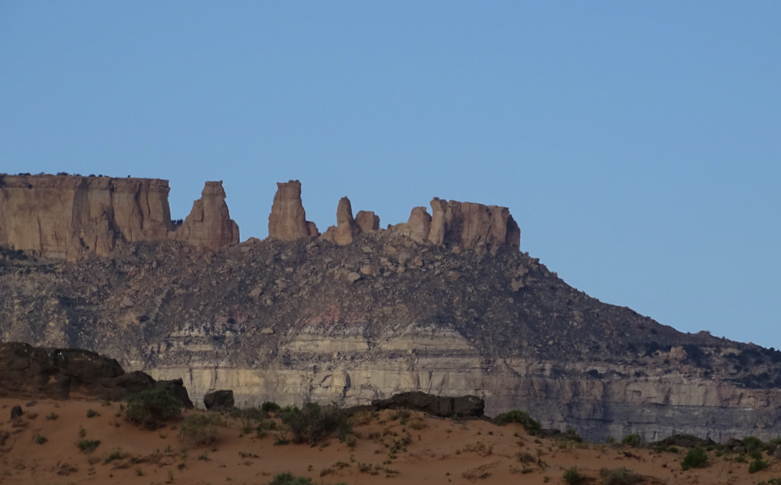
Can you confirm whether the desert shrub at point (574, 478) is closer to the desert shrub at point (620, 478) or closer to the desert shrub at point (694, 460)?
the desert shrub at point (620, 478)

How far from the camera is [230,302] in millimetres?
155875

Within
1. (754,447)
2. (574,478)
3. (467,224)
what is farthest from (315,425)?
(467,224)

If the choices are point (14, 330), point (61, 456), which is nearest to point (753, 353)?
point (14, 330)

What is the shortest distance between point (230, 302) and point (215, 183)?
13.5 metres

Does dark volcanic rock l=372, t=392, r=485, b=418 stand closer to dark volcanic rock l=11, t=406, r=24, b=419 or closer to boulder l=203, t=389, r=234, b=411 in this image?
boulder l=203, t=389, r=234, b=411

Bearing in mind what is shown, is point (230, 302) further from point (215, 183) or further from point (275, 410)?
point (275, 410)

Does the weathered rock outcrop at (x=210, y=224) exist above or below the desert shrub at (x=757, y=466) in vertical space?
above

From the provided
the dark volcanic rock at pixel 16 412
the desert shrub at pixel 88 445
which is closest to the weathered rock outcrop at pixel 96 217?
the dark volcanic rock at pixel 16 412

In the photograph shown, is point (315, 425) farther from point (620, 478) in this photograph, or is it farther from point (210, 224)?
point (210, 224)

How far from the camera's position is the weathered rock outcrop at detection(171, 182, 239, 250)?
16400 cm

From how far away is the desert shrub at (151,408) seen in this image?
6312cm

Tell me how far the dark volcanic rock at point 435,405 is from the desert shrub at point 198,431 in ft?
21.4

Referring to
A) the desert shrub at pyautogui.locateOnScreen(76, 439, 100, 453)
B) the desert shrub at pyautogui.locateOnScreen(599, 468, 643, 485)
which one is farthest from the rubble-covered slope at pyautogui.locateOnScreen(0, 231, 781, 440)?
the desert shrub at pyautogui.locateOnScreen(599, 468, 643, 485)

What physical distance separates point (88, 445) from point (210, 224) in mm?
103364
